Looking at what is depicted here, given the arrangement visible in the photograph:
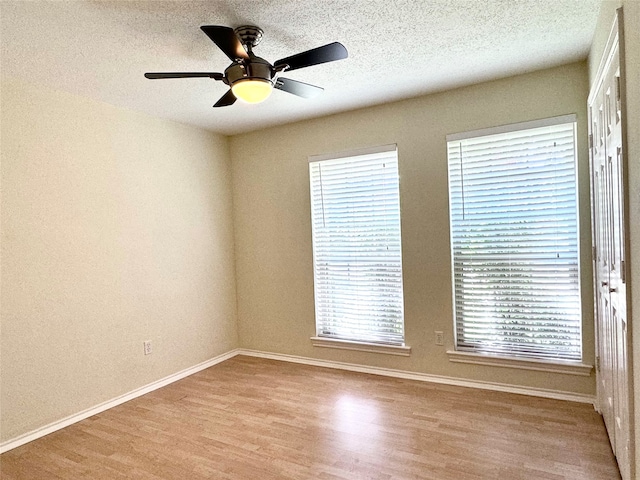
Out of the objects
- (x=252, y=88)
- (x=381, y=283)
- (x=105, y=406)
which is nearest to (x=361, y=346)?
(x=381, y=283)

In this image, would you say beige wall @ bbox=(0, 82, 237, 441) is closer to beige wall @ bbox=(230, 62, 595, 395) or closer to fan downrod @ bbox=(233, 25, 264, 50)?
beige wall @ bbox=(230, 62, 595, 395)

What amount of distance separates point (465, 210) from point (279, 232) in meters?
2.00

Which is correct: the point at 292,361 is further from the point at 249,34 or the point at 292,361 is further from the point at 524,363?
the point at 249,34

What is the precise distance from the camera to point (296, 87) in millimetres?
2514

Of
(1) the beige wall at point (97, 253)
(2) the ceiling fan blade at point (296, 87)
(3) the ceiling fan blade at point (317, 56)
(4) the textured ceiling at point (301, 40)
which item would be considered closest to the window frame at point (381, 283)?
(4) the textured ceiling at point (301, 40)

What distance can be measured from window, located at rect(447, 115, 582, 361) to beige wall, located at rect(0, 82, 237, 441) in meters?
2.66

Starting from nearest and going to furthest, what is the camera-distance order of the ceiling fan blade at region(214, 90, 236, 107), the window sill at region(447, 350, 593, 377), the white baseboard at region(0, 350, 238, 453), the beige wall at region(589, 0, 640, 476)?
the beige wall at region(589, 0, 640, 476)
the ceiling fan blade at region(214, 90, 236, 107)
the white baseboard at region(0, 350, 238, 453)
the window sill at region(447, 350, 593, 377)

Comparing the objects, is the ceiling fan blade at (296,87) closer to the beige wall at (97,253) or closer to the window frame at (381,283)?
the window frame at (381,283)

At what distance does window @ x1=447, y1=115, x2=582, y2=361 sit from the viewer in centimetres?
297

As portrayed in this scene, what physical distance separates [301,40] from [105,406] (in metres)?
3.24

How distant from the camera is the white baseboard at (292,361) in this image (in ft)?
9.23

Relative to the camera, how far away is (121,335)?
11.1ft

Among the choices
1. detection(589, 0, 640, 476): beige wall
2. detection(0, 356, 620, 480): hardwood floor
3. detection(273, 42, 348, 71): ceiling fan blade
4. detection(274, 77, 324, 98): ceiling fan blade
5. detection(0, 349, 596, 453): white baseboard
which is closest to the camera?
detection(589, 0, 640, 476): beige wall

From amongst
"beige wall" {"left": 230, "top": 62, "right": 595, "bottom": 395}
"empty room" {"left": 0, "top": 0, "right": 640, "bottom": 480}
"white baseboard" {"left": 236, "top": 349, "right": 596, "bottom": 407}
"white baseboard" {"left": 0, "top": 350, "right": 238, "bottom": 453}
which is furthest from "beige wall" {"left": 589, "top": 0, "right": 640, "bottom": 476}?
"white baseboard" {"left": 0, "top": 350, "right": 238, "bottom": 453}
